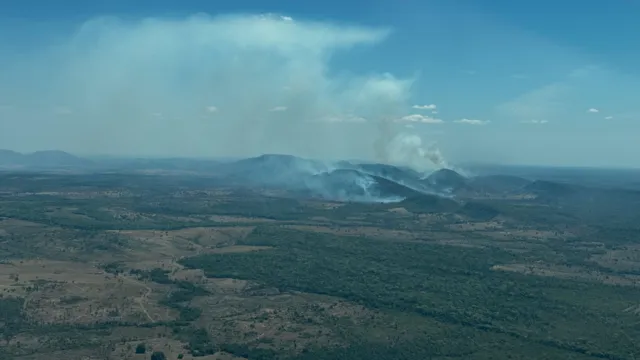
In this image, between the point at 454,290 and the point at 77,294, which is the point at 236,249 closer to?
the point at 77,294

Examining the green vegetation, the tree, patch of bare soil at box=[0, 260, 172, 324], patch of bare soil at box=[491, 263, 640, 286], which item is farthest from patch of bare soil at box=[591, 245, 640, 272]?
the tree

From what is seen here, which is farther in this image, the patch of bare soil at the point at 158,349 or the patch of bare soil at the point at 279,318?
the patch of bare soil at the point at 279,318

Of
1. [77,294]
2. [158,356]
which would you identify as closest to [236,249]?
[77,294]

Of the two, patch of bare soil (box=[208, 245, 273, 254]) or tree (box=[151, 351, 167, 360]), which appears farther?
patch of bare soil (box=[208, 245, 273, 254])

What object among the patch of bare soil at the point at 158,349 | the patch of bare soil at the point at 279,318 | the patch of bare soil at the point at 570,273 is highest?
the patch of bare soil at the point at 570,273

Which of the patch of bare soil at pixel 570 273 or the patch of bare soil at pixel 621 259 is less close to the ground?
the patch of bare soil at pixel 621 259

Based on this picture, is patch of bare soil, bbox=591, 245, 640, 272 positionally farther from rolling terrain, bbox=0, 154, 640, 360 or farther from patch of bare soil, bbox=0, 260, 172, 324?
patch of bare soil, bbox=0, 260, 172, 324

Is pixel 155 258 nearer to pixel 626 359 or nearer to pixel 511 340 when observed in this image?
pixel 511 340

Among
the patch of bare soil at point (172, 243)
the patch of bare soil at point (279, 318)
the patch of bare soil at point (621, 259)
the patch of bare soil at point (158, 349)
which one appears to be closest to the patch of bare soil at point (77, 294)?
the patch of bare soil at point (279, 318)

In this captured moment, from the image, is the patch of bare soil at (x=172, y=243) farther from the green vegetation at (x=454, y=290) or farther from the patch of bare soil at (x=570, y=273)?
the patch of bare soil at (x=570, y=273)
